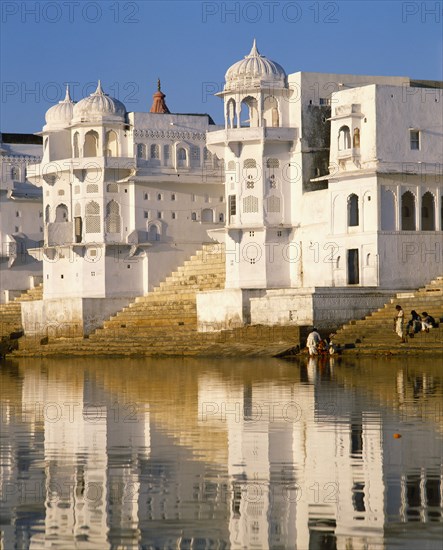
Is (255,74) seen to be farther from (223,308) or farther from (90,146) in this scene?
(90,146)

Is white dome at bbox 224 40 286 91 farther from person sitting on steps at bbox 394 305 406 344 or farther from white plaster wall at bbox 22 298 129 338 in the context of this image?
person sitting on steps at bbox 394 305 406 344

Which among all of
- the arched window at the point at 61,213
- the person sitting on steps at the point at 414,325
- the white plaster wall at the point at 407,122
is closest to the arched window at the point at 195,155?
the arched window at the point at 61,213

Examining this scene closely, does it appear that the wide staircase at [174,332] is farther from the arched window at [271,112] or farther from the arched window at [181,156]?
the arched window at [271,112]

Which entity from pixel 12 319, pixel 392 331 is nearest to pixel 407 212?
pixel 392 331

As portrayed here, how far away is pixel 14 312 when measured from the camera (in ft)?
191

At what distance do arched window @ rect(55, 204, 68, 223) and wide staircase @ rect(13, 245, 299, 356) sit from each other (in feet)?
15.5

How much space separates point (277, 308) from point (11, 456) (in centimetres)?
2756

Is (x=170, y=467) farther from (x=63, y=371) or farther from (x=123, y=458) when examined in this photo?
(x=63, y=371)

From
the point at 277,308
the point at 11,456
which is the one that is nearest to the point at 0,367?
the point at 277,308

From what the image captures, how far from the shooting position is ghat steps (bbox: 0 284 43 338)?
5575 centimetres

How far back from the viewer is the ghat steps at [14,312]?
55.8m

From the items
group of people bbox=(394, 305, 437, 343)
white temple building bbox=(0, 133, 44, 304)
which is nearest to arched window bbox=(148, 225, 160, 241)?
white temple building bbox=(0, 133, 44, 304)

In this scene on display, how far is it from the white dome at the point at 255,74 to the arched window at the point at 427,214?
19.6ft

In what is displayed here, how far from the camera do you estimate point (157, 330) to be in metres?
48.2
